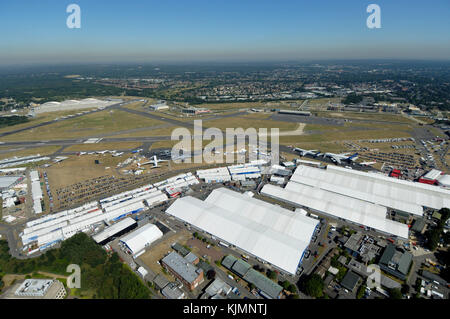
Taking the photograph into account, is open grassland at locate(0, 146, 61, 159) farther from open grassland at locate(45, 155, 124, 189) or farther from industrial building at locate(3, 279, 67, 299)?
industrial building at locate(3, 279, 67, 299)

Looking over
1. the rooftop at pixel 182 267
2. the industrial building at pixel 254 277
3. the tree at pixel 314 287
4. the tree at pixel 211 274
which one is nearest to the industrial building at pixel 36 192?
the rooftop at pixel 182 267

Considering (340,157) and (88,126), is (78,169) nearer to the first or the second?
(88,126)

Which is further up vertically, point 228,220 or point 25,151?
point 25,151

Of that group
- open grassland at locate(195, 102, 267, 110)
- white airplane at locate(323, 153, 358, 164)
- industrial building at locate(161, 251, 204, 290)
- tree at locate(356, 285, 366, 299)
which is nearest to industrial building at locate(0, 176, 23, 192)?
industrial building at locate(161, 251, 204, 290)

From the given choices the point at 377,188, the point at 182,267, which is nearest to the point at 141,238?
the point at 182,267

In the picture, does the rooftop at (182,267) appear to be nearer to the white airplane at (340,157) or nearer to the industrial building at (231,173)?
the industrial building at (231,173)

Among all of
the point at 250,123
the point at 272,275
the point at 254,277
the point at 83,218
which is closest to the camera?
the point at 254,277
